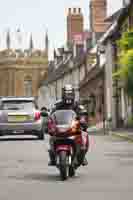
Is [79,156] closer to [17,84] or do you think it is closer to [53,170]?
[53,170]

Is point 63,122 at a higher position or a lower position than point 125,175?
higher

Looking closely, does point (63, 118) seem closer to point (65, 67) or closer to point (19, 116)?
point (19, 116)

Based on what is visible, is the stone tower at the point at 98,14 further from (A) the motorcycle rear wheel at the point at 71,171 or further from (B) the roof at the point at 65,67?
(A) the motorcycle rear wheel at the point at 71,171

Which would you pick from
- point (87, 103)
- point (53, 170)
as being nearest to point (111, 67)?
point (87, 103)

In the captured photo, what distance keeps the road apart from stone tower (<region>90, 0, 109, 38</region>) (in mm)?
55234

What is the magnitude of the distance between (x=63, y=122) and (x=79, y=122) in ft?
1.41

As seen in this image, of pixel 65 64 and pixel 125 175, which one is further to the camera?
pixel 65 64

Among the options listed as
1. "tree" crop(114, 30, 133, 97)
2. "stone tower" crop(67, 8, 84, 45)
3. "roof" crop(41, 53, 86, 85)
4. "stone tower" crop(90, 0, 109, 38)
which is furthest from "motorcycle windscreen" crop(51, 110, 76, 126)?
"stone tower" crop(67, 8, 84, 45)

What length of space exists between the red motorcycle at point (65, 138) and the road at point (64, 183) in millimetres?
290

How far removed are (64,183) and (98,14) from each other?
64.3 meters

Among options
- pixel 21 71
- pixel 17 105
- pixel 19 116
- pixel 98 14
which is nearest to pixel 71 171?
pixel 19 116

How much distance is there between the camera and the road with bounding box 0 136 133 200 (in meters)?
11.6

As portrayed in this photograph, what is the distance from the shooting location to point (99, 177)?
1448cm

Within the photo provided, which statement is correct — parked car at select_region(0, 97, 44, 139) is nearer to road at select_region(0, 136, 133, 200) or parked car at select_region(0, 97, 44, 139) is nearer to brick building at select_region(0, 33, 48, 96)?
road at select_region(0, 136, 133, 200)
